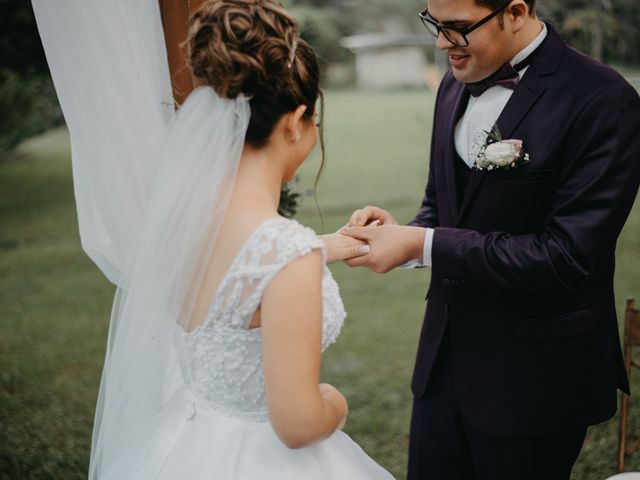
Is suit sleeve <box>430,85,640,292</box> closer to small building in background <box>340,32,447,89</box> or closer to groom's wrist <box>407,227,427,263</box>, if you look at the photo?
groom's wrist <box>407,227,427,263</box>

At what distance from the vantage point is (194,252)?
5.85 ft

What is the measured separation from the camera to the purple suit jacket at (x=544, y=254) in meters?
2.10

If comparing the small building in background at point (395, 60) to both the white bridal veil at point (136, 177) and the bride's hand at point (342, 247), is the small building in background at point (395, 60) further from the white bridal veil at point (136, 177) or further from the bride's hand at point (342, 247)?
the bride's hand at point (342, 247)

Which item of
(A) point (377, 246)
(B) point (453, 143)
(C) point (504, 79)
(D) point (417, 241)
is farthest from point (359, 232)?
(C) point (504, 79)

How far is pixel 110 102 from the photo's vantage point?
2.34 m

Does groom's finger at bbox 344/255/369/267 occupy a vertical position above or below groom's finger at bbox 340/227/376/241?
below

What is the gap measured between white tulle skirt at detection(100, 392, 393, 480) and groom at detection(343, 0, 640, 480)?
601mm

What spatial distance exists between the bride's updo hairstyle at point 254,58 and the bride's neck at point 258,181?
0.04 m

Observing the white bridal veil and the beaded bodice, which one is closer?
the beaded bodice

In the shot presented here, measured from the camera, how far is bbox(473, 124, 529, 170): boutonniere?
213 cm

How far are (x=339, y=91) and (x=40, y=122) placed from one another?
23.5 ft

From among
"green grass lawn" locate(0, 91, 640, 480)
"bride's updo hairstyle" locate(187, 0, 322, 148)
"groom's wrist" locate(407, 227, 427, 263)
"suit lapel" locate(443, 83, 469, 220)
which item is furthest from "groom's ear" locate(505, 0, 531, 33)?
"green grass lawn" locate(0, 91, 640, 480)

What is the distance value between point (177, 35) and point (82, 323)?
507 centimetres

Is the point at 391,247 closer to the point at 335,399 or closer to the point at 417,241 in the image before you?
the point at 417,241
